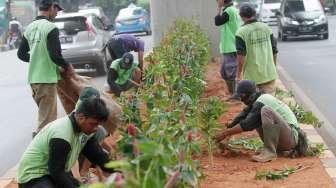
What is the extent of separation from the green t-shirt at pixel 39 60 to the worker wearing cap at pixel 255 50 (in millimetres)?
2454

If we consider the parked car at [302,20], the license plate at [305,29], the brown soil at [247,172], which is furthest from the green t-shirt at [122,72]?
the license plate at [305,29]

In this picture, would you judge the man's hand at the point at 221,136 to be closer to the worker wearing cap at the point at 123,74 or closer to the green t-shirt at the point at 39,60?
the worker wearing cap at the point at 123,74

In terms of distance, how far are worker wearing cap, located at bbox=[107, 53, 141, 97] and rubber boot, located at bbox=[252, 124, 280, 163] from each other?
7.38 feet

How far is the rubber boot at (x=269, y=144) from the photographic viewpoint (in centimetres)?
706

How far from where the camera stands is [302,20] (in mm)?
26938

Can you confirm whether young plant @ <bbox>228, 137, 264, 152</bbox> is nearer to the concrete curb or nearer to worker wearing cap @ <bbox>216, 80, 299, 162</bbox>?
worker wearing cap @ <bbox>216, 80, 299, 162</bbox>

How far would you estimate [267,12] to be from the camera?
128 feet

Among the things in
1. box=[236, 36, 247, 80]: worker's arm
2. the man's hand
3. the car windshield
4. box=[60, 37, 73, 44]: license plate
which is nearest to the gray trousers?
the man's hand

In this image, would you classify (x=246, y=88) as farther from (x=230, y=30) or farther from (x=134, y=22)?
(x=134, y=22)

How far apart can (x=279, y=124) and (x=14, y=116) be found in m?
6.47

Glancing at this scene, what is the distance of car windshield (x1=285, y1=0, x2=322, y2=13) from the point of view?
2791 centimetres

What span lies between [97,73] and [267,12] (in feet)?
73.4

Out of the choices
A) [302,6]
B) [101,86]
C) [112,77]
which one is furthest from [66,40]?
[302,6]

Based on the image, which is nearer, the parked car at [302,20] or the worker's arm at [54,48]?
the worker's arm at [54,48]
